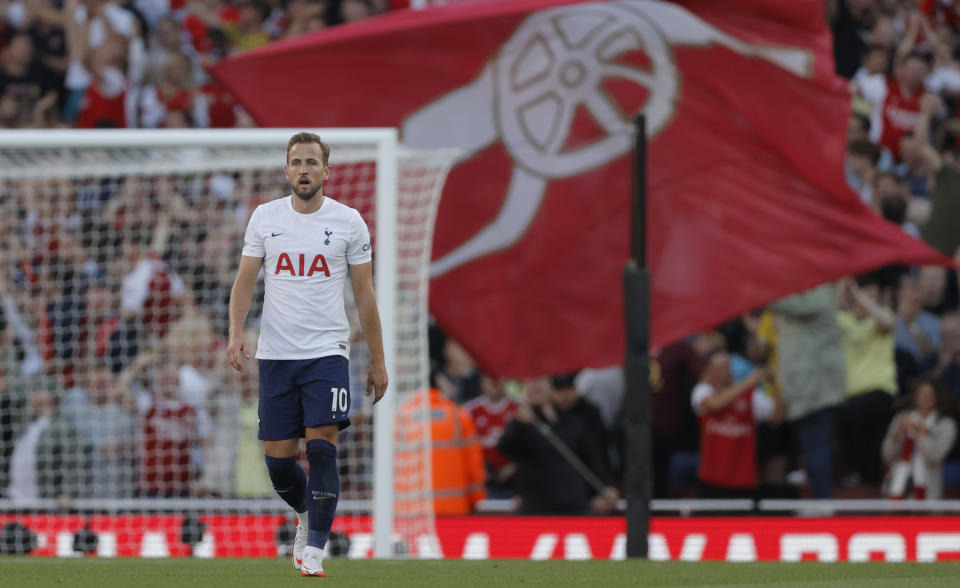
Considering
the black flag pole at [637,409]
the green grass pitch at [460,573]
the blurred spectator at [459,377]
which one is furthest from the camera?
the blurred spectator at [459,377]

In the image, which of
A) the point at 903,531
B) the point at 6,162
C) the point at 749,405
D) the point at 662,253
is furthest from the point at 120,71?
the point at 903,531

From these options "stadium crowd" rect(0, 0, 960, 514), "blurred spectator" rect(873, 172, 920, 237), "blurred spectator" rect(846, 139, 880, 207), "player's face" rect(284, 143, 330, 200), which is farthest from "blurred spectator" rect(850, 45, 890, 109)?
"player's face" rect(284, 143, 330, 200)

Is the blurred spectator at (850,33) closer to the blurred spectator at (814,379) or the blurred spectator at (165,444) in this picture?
the blurred spectator at (814,379)

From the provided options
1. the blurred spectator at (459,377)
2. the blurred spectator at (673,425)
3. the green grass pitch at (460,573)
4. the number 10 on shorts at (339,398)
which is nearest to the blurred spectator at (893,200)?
the blurred spectator at (673,425)

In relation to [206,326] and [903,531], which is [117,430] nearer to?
[206,326]

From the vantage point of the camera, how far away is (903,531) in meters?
10.7

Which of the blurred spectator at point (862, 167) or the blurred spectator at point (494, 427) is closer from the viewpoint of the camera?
the blurred spectator at point (494, 427)

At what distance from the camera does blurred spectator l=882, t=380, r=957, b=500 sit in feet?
39.4

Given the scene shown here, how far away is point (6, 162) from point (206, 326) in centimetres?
235

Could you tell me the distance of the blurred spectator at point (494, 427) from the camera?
525 inches

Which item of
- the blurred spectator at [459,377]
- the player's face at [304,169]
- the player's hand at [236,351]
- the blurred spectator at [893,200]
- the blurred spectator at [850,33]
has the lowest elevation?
the player's hand at [236,351]

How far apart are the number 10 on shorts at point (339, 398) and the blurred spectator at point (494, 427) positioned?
6225mm

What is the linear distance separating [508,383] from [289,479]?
6.92 m

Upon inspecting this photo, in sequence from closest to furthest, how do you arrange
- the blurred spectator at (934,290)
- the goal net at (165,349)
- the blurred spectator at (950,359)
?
the goal net at (165,349)
the blurred spectator at (950,359)
the blurred spectator at (934,290)
